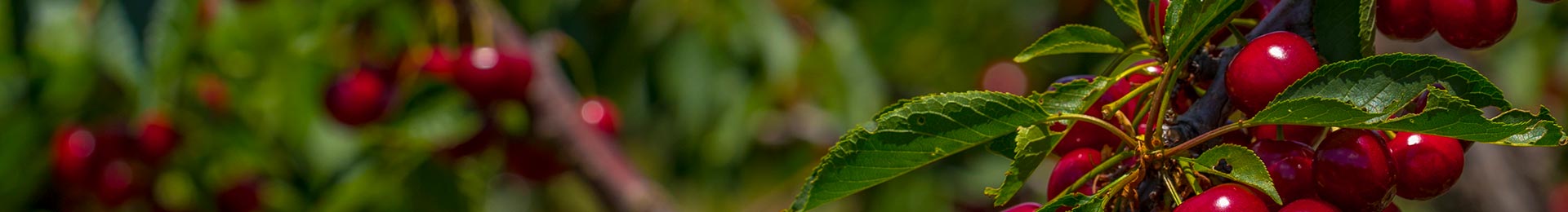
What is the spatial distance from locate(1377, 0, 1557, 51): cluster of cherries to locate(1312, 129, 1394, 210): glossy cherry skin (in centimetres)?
7

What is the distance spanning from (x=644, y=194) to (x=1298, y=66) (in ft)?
5.63

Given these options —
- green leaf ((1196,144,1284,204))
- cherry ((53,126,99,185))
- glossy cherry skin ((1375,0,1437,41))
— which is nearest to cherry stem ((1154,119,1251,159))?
green leaf ((1196,144,1284,204))

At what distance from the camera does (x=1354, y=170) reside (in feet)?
1.80

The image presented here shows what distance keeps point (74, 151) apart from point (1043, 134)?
2.30m

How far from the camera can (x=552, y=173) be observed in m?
2.37

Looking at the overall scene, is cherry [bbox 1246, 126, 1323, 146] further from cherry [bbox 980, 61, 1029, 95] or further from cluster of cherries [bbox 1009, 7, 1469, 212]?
cherry [bbox 980, 61, 1029, 95]

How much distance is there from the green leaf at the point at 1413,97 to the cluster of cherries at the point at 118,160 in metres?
2.25

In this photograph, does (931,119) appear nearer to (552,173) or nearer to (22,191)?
(552,173)

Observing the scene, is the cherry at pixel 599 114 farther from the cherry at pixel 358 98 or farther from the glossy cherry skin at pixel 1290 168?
the glossy cherry skin at pixel 1290 168

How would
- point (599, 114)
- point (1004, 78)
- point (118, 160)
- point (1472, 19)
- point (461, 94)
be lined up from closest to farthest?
point (1472, 19), point (461, 94), point (599, 114), point (118, 160), point (1004, 78)

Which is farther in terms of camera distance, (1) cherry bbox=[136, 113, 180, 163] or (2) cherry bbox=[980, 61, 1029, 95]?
(2) cherry bbox=[980, 61, 1029, 95]

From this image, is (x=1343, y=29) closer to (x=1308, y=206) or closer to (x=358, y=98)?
(x=1308, y=206)

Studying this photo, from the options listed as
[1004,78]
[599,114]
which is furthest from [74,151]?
[1004,78]

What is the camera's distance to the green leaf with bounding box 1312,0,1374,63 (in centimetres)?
57
